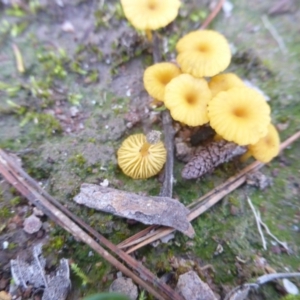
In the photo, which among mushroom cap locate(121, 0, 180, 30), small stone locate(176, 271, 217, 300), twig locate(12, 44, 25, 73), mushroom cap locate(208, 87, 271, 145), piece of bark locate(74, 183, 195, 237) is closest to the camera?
small stone locate(176, 271, 217, 300)

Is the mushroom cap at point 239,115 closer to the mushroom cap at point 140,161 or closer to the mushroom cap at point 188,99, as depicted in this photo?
the mushroom cap at point 188,99

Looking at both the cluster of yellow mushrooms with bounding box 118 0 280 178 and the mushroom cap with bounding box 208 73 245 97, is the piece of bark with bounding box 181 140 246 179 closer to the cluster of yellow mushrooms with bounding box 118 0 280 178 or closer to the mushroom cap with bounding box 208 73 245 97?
the cluster of yellow mushrooms with bounding box 118 0 280 178

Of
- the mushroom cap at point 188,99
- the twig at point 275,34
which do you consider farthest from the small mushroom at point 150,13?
the twig at point 275,34

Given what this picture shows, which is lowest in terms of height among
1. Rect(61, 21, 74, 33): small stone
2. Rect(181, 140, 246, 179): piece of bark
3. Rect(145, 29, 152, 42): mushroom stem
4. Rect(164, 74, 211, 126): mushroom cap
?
Rect(181, 140, 246, 179): piece of bark

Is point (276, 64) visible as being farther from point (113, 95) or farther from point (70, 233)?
point (70, 233)

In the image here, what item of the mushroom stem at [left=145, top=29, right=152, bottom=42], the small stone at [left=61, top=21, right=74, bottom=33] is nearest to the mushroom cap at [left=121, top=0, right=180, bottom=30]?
the mushroom stem at [left=145, top=29, right=152, bottom=42]

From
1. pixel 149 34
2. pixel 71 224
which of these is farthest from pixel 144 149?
pixel 149 34

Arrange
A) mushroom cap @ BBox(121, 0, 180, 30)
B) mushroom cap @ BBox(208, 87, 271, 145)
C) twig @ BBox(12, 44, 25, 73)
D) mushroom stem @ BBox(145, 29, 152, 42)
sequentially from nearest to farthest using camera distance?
1. mushroom cap @ BBox(208, 87, 271, 145)
2. mushroom cap @ BBox(121, 0, 180, 30)
3. twig @ BBox(12, 44, 25, 73)
4. mushroom stem @ BBox(145, 29, 152, 42)
